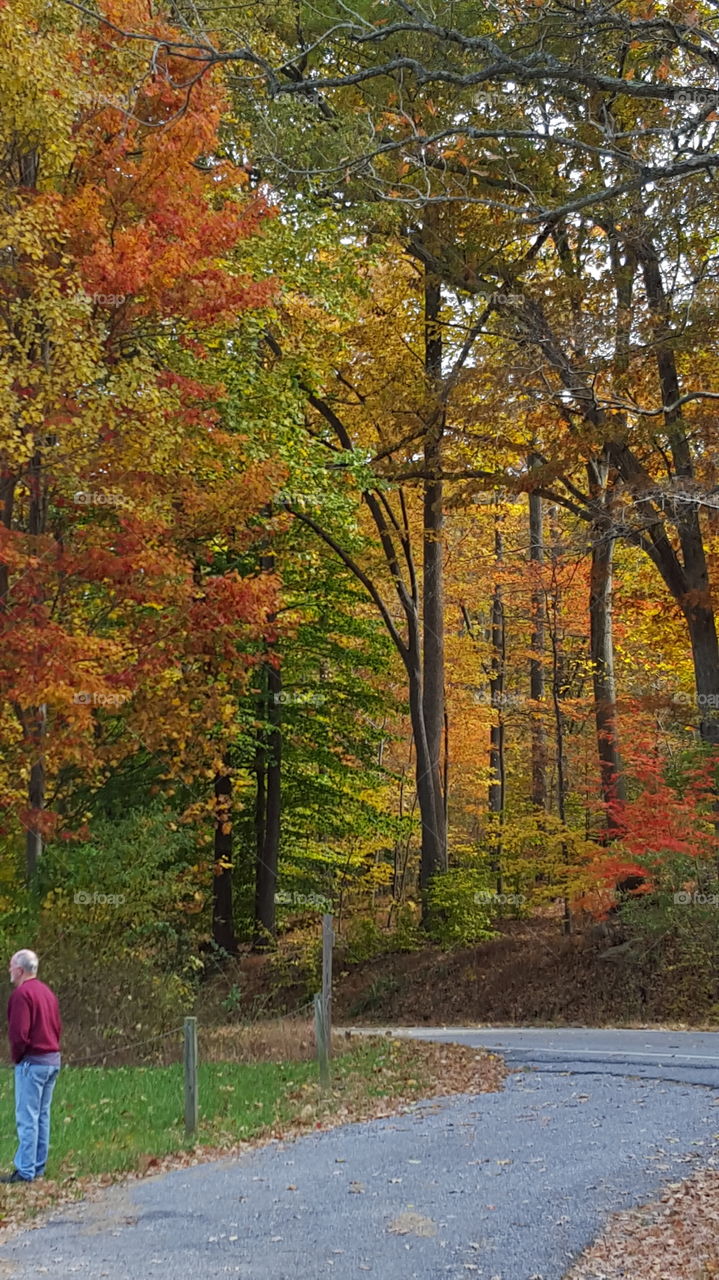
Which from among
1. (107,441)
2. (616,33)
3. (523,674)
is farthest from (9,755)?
(523,674)

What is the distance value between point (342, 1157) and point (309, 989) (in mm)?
15112

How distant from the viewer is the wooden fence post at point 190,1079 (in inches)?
386

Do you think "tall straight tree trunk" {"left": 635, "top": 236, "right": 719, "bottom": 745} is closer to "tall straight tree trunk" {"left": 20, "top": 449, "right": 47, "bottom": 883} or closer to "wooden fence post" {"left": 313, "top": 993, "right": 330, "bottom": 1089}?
"wooden fence post" {"left": 313, "top": 993, "right": 330, "bottom": 1089}

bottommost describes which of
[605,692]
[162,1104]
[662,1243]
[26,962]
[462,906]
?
[162,1104]

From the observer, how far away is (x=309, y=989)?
23.3 meters

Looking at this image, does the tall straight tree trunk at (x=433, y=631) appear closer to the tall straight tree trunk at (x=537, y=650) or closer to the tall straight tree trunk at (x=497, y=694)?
the tall straight tree trunk at (x=537, y=650)

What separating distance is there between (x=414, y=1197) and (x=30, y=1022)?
3167 mm

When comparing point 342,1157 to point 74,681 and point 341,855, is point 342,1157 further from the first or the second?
point 341,855

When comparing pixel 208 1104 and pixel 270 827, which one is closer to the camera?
pixel 208 1104

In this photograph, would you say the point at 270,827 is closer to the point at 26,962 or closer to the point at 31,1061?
the point at 26,962

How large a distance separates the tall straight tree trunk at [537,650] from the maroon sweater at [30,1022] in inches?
736

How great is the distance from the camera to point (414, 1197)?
7.15 m

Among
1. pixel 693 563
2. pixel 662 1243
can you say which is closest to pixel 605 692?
pixel 693 563

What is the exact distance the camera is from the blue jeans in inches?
325
